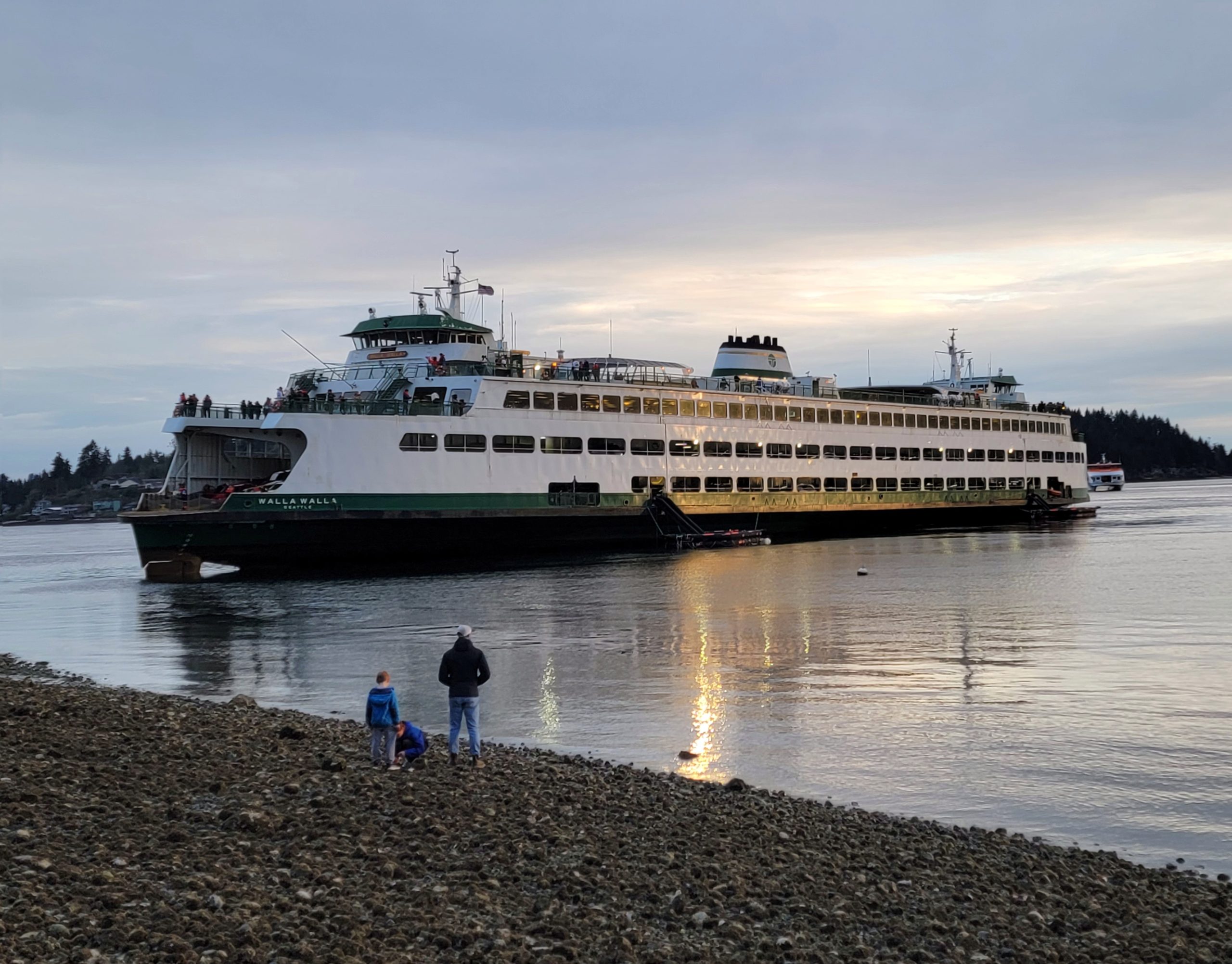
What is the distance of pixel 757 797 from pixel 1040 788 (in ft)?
11.4

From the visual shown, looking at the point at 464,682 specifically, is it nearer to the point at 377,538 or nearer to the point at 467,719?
the point at 467,719

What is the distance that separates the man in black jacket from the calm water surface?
2221 mm

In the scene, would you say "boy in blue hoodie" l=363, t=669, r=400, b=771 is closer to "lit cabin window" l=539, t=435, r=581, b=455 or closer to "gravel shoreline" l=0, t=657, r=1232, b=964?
"gravel shoreline" l=0, t=657, r=1232, b=964

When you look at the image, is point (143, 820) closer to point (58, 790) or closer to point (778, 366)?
point (58, 790)

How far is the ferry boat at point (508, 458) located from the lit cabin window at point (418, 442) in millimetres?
70

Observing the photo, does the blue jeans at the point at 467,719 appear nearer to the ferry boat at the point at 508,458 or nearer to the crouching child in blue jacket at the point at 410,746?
the crouching child in blue jacket at the point at 410,746

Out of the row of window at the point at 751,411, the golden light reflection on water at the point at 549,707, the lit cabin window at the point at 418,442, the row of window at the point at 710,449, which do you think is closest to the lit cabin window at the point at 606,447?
the row of window at the point at 710,449

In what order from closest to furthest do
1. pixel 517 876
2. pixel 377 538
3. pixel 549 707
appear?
pixel 517 876, pixel 549 707, pixel 377 538

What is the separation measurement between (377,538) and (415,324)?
1181cm

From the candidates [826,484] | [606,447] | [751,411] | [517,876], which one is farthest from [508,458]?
[517,876]

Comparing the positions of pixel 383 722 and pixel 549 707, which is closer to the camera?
pixel 383 722

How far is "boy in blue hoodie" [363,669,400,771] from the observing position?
1330 cm

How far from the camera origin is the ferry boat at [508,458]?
139 ft

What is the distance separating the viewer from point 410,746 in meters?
13.8
